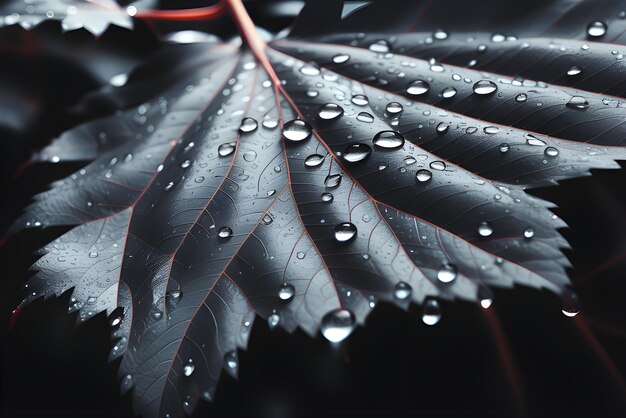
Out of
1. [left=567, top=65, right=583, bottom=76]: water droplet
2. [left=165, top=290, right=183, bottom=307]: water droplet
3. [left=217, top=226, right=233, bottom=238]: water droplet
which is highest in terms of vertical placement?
[left=567, top=65, right=583, bottom=76]: water droplet

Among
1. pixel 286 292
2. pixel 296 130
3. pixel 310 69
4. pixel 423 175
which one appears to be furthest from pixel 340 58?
pixel 286 292

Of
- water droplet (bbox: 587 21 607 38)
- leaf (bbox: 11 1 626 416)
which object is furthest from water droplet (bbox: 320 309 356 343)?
water droplet (bbox: 587 21 607 38)

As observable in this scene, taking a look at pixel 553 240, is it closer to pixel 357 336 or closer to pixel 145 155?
pixel 357 336

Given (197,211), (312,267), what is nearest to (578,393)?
(312,267)

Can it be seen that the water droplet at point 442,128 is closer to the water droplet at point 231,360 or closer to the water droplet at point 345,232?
the water droplet at point 345,232

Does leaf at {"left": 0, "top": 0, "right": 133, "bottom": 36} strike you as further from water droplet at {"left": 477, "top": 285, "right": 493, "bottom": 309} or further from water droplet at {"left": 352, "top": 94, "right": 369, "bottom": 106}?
water droplet at {"left": 477, "top": 285, "right": 493, "bottom": 309}
